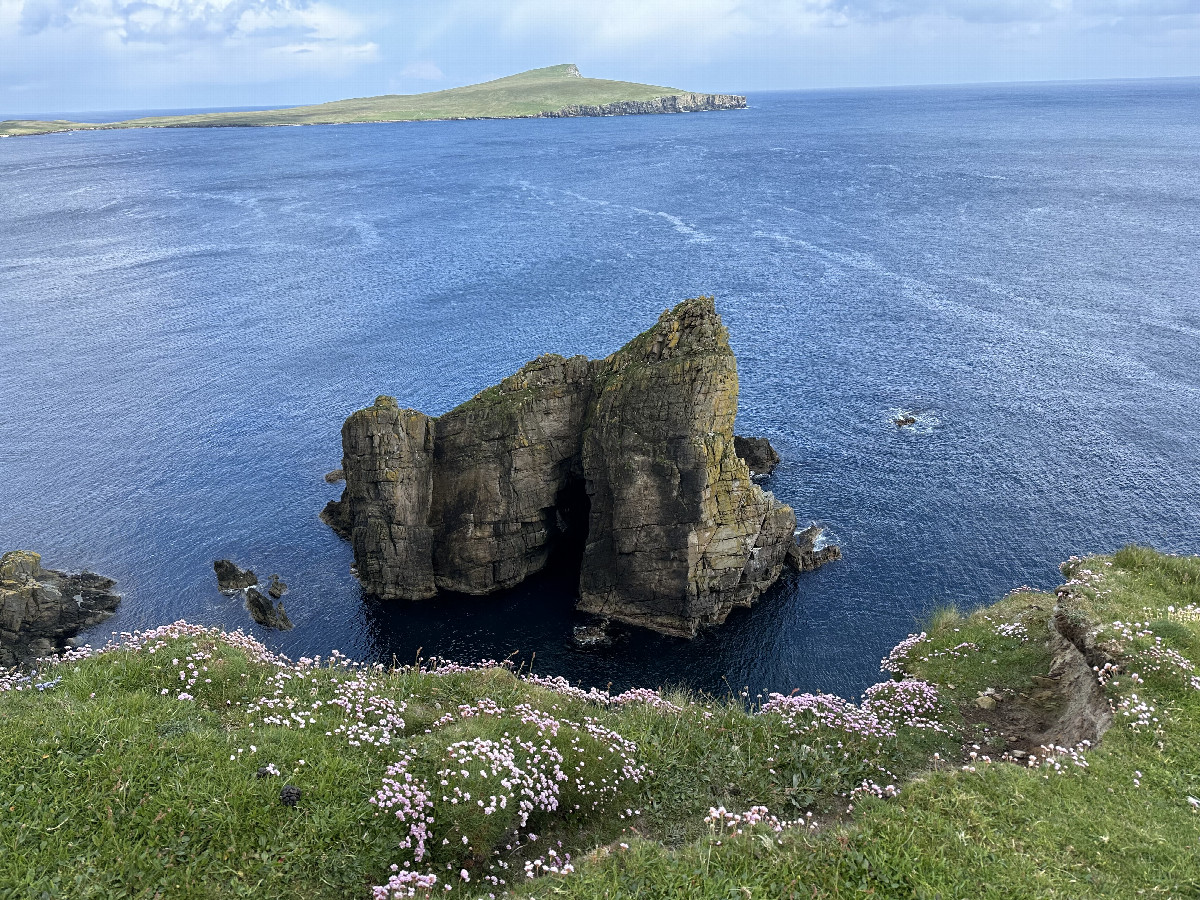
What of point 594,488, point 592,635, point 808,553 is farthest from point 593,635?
point 808,553

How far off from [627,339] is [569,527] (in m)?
40.9

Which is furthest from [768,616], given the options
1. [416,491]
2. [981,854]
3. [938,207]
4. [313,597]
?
[938,207]

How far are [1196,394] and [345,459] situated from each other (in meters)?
83.5

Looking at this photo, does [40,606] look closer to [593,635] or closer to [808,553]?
[593,635]

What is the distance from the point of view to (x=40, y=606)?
2169 inches

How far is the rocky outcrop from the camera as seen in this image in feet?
175

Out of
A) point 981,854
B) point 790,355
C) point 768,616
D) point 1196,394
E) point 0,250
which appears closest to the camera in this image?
point 981,854

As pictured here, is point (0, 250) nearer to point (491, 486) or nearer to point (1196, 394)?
point (491, 486)

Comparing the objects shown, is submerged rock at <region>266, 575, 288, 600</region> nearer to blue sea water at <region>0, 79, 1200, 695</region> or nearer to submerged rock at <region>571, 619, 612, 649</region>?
blue sea water at <region>0, 79, 1200, 695</region>

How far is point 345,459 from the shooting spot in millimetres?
62188

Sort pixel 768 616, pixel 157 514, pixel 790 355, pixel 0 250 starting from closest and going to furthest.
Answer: pixel 768 616 < pixel 157 514 < pixel 790 355 < pixel 0 250

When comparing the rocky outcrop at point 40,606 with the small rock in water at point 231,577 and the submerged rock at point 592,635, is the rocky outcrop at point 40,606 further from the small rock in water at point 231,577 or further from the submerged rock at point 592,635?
the submerged rock at point 592,635

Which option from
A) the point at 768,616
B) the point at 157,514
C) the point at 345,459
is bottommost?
the point at 768,616

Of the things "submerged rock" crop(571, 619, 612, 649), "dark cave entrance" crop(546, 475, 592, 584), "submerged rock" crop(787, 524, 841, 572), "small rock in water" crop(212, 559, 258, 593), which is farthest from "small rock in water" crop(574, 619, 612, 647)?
"small rock in water" crop(212, 559, 258, 593)
